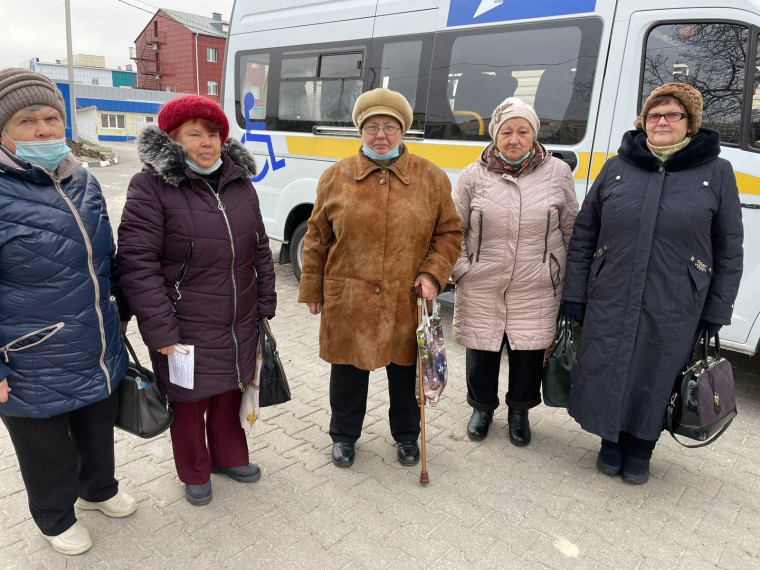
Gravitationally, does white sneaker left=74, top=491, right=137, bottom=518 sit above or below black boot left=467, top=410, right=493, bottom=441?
below

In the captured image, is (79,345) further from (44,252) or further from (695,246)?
(695,246)

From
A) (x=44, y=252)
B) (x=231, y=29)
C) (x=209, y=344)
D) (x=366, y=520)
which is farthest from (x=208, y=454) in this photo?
(x=231, y=29)

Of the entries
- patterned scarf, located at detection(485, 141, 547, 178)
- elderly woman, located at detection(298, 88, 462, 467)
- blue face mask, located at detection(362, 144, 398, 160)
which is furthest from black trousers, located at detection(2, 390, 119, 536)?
patterned scarf, located at detection(485, 141, 547, 178)

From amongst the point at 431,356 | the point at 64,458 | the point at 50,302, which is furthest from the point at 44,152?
the point at 431,356

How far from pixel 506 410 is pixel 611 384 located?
0.96 meters

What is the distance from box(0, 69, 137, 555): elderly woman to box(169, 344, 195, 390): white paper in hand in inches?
7.5

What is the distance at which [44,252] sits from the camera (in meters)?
1.87

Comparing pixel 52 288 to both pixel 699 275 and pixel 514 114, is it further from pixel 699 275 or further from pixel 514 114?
pixel 699 275

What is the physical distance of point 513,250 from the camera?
2801 mm

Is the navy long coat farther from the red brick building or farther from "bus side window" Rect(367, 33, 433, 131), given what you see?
the red brick building

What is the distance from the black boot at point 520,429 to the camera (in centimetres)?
314

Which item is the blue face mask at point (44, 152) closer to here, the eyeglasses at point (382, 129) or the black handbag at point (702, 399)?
the eyeglasses at point (382, 129)

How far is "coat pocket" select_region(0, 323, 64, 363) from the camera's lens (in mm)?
1896

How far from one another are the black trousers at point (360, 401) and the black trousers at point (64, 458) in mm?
1015
